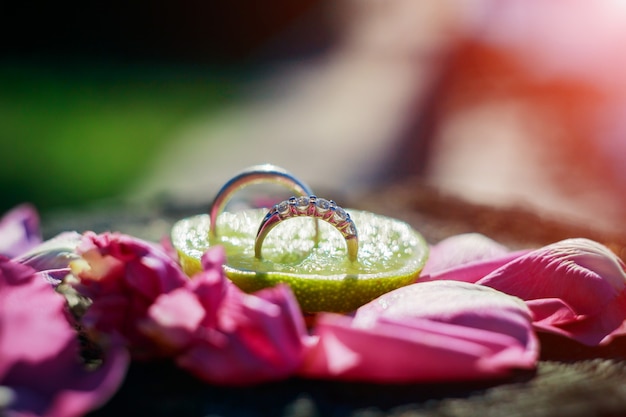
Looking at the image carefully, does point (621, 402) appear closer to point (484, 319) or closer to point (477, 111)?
point (484, 319)

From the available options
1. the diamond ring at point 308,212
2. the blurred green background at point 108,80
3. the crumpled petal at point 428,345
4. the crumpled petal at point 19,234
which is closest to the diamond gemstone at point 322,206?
the diamond ring at point 308,212

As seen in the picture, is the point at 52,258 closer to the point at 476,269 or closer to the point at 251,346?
the point at 251,346

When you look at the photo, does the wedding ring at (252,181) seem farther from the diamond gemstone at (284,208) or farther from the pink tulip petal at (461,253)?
the pink tulip petal at (461,253)

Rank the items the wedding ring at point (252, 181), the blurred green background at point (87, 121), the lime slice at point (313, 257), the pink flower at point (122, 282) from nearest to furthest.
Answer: the pink flower at point (122, 282) < the lime slice at point (313, 257) < the wedding ring at point (252, 181) < the blurred green background at point (87, 121)

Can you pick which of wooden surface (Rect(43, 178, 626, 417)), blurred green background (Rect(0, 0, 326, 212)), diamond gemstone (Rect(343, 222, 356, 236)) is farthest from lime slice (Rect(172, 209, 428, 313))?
blurred green background (Rect(0, 0, 326, 212))

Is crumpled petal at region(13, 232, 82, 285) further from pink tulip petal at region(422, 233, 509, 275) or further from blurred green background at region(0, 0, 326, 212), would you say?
blurred green background at region(0, 0, 326, 212)

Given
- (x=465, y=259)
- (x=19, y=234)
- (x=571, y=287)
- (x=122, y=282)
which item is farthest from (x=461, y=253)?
(x=19, y=234)

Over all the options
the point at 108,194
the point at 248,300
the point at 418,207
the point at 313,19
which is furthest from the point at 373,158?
the point at 313,19
